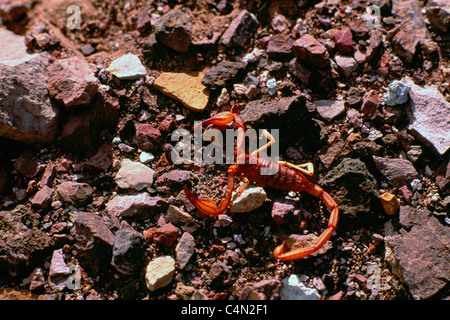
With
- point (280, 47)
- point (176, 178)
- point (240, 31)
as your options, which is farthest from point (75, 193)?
point (280, 47)

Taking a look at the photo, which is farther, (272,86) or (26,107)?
(272,86)

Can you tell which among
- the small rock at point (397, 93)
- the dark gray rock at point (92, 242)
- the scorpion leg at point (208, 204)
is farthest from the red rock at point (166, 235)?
the small rock at point (397, 93)

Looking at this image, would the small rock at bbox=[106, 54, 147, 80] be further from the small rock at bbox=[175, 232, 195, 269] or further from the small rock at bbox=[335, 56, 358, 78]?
the small rock at bbox=[335, 56, 358, 78]

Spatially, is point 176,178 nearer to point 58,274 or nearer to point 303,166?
point 303,166

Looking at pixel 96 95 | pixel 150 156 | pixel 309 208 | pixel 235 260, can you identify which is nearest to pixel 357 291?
pixel 309 208

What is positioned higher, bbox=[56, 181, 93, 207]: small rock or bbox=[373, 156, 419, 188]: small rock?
bbox=[56, 181, 93, 207]: small rock

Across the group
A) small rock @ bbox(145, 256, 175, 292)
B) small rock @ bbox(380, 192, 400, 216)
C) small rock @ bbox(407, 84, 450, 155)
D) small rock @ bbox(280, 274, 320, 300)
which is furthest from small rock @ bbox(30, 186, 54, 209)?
small rock @ bbox(407, 84, 450, 155)
